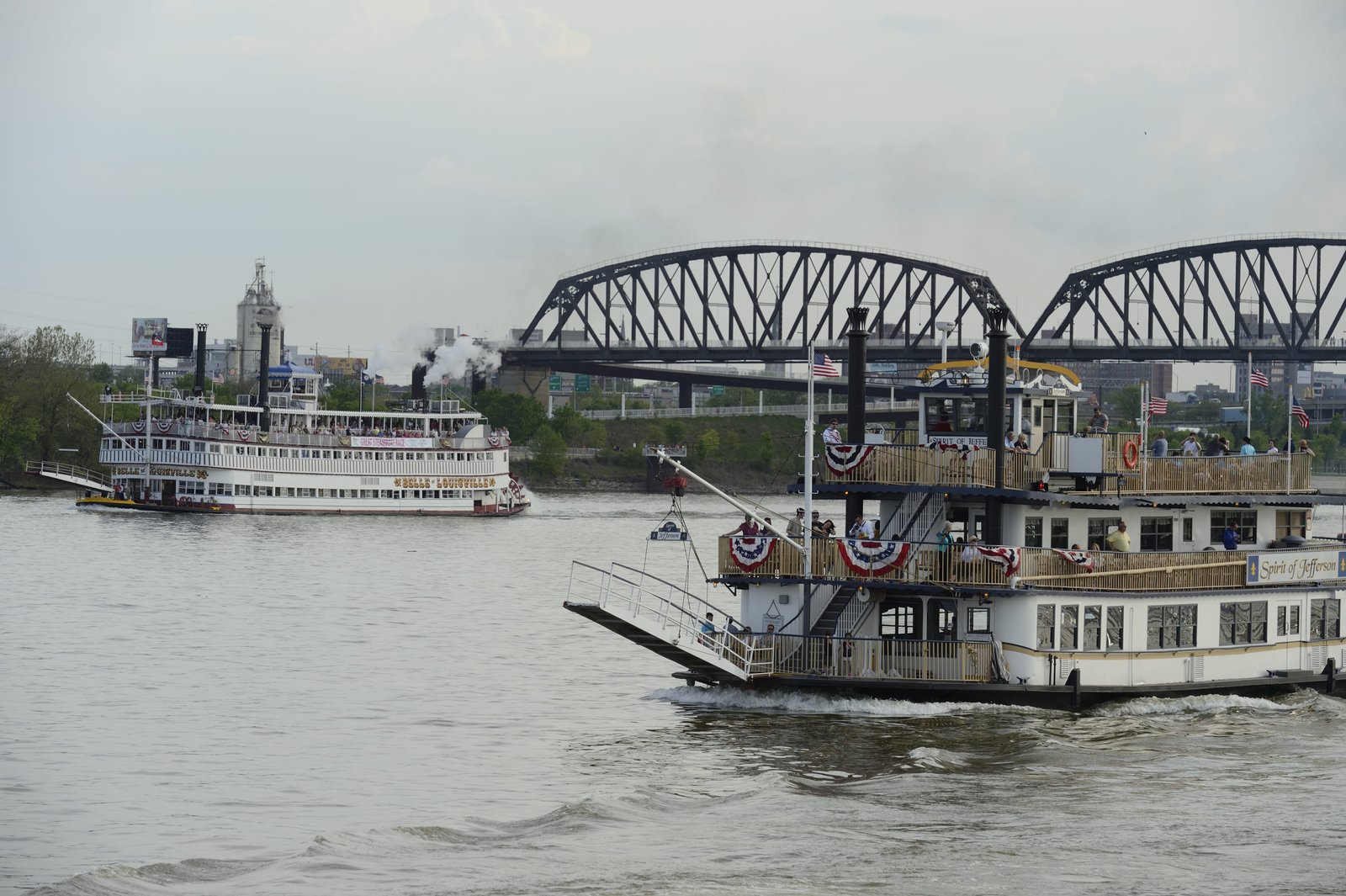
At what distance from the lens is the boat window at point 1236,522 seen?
41.5 m

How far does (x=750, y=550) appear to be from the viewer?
37.6 m

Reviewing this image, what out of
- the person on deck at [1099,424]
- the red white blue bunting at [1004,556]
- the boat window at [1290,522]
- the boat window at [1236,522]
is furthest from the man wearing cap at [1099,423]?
the boat window at [1290,522]

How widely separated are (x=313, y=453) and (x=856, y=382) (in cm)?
9203

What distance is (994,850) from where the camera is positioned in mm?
26859

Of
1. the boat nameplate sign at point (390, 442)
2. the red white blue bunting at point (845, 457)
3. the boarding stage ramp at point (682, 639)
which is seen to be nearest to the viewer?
the boarding stage ramp at point (682, 639)

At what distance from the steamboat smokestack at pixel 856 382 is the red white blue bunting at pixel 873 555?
7.97ft

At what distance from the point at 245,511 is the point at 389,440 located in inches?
478

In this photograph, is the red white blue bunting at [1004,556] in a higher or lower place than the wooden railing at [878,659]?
higher

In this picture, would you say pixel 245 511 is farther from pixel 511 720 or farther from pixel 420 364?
pixel 511 720

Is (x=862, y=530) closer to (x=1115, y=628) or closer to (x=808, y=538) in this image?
(x=808, y=538)

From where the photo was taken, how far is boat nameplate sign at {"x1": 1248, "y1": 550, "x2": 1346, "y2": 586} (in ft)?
131

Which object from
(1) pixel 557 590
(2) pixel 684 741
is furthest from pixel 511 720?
(1) pixel 557 590

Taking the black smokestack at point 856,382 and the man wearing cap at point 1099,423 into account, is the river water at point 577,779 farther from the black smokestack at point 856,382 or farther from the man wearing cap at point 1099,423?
the man wearing cap at point 1099,423

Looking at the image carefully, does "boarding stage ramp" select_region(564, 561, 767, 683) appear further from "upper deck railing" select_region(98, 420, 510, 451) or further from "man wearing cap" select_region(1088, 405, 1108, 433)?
"upper deck railing" select_region(98, 420, 510, 451)
